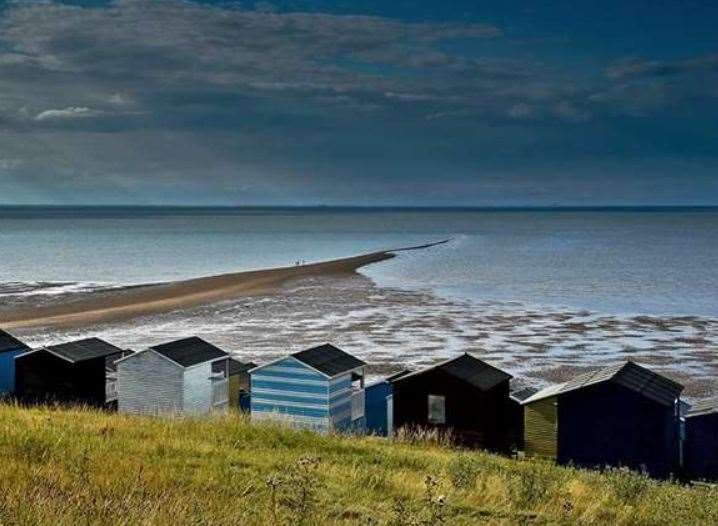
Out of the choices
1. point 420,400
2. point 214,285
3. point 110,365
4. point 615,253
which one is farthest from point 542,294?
point 615,253

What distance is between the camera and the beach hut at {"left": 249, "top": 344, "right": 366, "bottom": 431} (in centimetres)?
2550

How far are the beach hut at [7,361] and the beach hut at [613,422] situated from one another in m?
17.1

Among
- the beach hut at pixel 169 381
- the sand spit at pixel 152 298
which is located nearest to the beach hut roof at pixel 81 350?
the beach hut at pixel 169 381

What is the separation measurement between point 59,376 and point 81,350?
111 centimetres

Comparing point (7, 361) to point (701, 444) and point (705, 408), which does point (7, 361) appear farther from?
point (705, 408)

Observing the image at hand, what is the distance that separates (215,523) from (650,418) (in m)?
18.4

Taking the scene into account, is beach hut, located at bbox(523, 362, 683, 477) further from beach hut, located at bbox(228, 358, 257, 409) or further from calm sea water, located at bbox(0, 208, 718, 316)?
calm sea water, located at bbox(0, 208, 718, 316)

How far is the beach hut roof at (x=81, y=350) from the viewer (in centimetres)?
2867

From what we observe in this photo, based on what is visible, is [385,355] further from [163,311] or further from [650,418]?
[163,311]

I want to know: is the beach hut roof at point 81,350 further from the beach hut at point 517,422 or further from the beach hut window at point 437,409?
the beach hut at point 517,422

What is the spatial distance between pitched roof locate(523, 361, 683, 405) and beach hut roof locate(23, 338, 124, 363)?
46.1ft

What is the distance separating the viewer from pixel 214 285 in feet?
256

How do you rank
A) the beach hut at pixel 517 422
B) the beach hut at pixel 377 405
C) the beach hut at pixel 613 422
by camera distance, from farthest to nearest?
1. the beach hut at pixel 377 405
2. the beach hut at pixel 517 422
3. the beach hut at pixel 613 422

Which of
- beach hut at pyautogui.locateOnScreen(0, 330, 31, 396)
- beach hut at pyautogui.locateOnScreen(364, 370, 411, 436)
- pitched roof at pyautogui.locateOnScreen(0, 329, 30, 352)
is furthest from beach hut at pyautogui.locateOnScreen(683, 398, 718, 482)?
pitched roof at pyautogui.locateOnScreen(0, 329, 30, 352)
